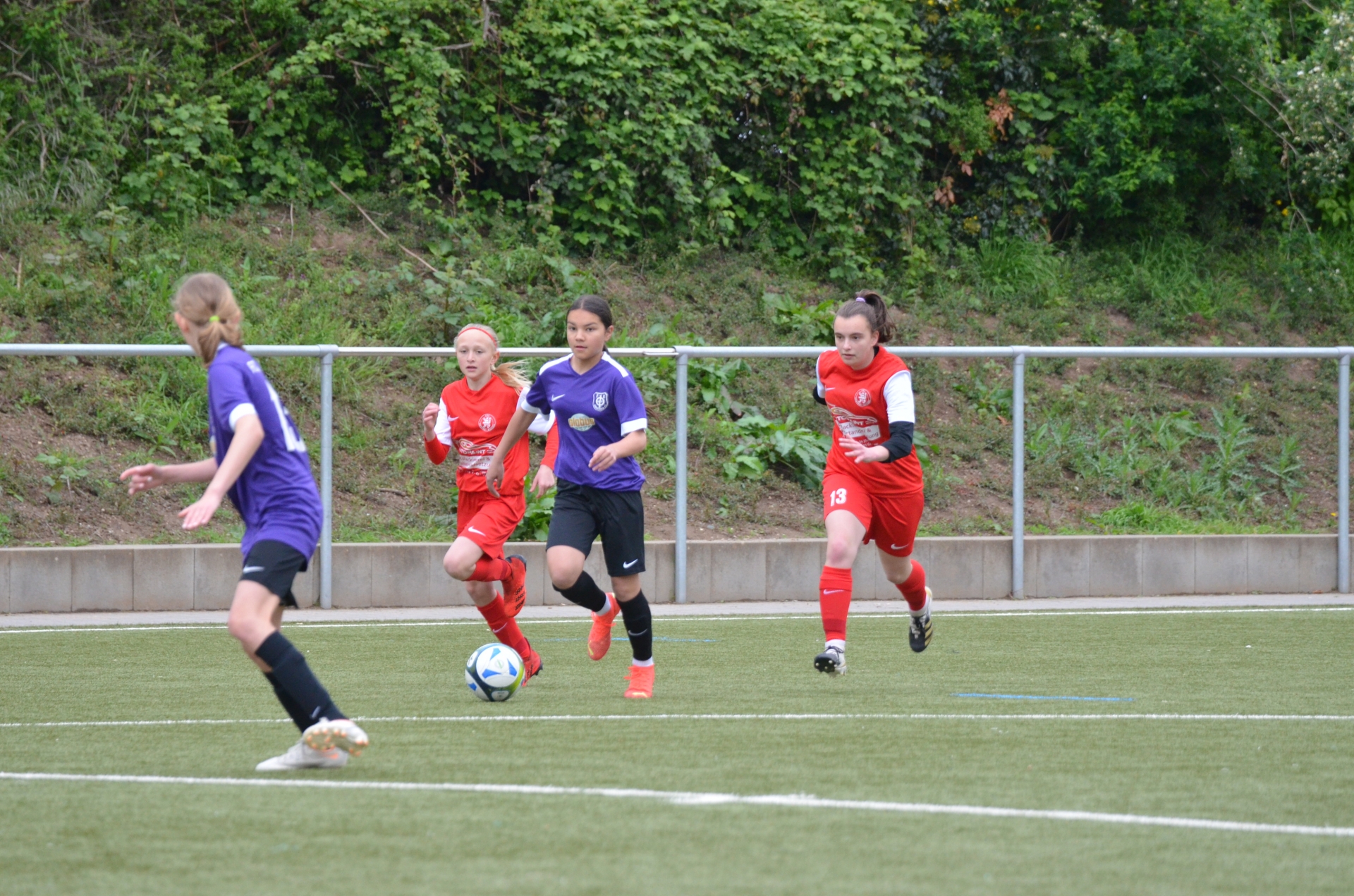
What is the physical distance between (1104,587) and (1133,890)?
29.1ft

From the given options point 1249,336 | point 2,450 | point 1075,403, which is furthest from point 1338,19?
point 2,450

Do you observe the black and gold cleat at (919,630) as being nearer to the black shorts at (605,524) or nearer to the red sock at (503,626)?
the black shorts at (605,524)

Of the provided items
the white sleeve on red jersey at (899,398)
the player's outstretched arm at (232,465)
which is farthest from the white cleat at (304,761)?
the white sleeve on red jersey at (899,398)

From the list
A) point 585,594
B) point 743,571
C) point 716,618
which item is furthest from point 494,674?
point 743,571

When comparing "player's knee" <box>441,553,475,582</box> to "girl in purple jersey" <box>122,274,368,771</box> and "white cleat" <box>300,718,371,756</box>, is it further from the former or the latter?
"white cleat" <box>300,718,371,756</box>

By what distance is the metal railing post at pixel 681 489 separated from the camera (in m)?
11.4

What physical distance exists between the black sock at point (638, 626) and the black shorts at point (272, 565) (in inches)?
84.8

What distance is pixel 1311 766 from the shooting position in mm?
5035

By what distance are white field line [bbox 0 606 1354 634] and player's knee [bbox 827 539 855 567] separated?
10.2ft

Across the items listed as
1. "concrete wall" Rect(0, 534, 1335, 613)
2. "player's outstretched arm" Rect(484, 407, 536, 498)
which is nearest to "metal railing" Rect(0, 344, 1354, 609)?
"concrete wall" Rect(0, 534, 1335, 613)

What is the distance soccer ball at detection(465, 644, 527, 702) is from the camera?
664 centimetres

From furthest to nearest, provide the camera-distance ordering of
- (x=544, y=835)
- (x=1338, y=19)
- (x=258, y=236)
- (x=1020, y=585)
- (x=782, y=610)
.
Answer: (x=1338, y=19), (x=258, y=236), (x=1020, y=585), (x=782, y=610), (x=544, y=835)

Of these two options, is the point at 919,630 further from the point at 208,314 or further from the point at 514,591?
the point at 208,314

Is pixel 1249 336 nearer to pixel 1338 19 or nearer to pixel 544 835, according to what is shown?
pixel 1338 19
